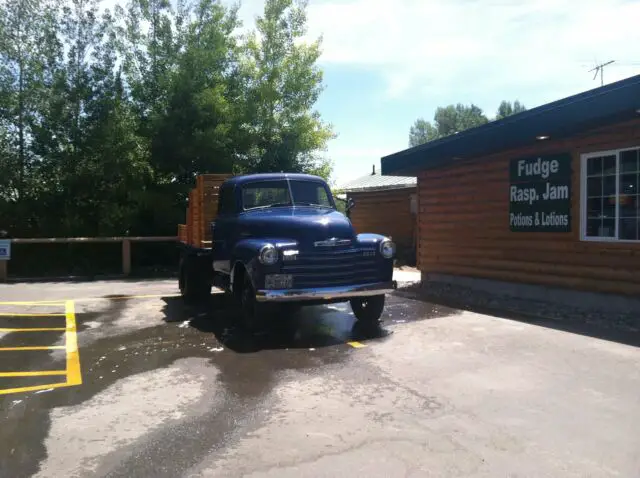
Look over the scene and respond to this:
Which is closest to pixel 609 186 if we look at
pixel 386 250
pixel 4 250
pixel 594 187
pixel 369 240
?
pixel 594 187

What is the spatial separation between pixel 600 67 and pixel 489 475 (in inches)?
1171

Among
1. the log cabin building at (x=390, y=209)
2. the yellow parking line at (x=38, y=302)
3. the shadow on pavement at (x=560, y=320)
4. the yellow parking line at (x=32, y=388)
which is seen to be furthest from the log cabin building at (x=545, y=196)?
the yellow parking line at (x=38, y=302)

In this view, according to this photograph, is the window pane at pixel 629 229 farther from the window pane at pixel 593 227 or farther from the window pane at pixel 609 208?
the window pane at pixel 593 227

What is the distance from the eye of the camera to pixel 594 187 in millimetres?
8586

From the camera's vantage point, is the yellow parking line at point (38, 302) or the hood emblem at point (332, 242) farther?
the yellow parking line at point (38, 302)

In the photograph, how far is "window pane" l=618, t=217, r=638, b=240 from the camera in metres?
7.96

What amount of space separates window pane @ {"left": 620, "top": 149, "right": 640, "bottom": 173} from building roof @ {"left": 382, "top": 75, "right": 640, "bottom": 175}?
54 cm

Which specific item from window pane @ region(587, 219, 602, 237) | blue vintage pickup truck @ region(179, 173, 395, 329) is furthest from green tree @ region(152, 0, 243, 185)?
window pane @ region(587, 219, 602, 237)

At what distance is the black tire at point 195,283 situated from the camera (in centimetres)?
1004

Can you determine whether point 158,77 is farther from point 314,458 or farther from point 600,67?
point 600,67

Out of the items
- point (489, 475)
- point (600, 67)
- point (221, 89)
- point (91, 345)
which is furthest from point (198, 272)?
point (600, 67)

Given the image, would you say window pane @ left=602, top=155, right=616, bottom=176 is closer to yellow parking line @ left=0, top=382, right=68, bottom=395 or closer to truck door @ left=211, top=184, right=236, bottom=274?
truck door @ left=211, top=184, right=236, bottom=274

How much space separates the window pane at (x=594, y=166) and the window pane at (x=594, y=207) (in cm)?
44

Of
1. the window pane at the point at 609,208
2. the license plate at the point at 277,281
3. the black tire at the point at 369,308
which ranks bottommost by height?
the black tire at the point at 369,308
